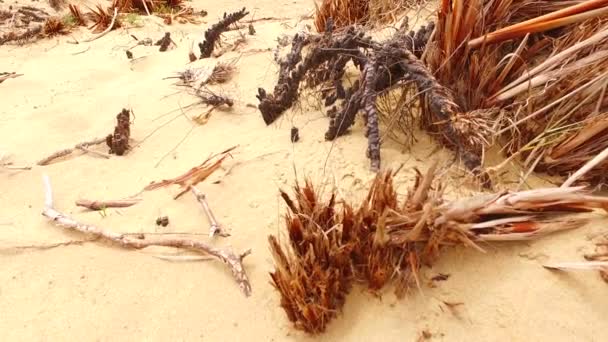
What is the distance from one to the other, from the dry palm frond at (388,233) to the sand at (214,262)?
2.4 inches

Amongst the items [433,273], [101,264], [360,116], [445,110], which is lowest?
[101,264]

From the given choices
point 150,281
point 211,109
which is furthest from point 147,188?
point 211,109

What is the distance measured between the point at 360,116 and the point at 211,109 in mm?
872

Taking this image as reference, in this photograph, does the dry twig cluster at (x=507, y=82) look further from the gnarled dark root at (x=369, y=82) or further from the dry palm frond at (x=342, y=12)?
the dry palm frond at (x=342, y=12)

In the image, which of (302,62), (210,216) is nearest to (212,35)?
(302,62)

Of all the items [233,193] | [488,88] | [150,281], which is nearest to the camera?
[150,281]

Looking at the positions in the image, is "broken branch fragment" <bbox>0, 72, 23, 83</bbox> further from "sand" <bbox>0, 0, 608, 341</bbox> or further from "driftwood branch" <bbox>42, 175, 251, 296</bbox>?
"driftwood branch" <bbox>42, 175, 251, 296</bbox>

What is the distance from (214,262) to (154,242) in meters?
0.26

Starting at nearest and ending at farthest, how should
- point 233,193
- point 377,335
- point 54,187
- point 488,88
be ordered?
point 377,335, point 488,88, point 233,193, point 54,187

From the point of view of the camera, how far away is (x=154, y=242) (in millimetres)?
1815

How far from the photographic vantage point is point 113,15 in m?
4.51

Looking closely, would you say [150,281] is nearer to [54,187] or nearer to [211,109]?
[54,187]

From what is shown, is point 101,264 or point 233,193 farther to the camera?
point 233,193

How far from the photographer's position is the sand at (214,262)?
1427 mm
